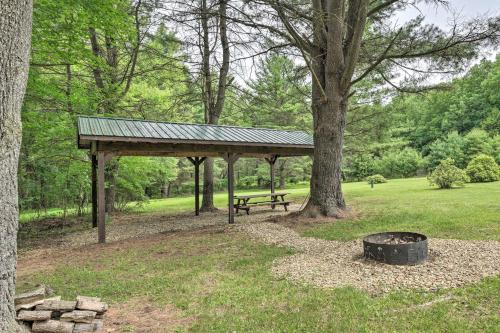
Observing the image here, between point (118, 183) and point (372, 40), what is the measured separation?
34.3ft

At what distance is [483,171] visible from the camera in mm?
16688

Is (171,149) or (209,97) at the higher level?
(209,97)

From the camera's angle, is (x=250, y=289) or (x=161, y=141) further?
(x=161, y=141)

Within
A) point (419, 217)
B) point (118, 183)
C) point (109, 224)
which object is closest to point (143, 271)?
point (109, 224)

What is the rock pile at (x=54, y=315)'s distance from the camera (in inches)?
113

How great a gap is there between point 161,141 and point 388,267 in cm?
529

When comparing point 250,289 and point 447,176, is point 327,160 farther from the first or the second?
point 447,176

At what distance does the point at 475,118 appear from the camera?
33688 millimetres

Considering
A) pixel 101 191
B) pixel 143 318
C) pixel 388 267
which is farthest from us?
pixel 101 191

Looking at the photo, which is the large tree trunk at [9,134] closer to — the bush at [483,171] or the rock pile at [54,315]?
the rock pile at [54,315]

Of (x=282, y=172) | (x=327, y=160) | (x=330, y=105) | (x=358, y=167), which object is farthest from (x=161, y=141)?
(x=358, y=167)

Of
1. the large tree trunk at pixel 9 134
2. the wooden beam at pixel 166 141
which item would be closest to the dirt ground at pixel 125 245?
the large tree trunk at pixel 9 134

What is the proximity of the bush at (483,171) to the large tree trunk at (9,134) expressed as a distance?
19.8 m

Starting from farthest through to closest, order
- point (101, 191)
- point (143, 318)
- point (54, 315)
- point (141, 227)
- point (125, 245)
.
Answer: point (141, 227), point (125, 245), point (101, 191), point (143, 318), point (54, 315)
